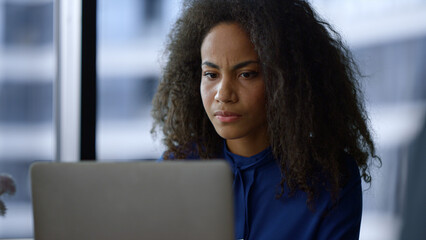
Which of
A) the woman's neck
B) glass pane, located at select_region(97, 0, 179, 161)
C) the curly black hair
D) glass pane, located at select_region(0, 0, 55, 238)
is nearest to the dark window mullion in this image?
glass pane, located at select_region(97, 0, 179, 161)

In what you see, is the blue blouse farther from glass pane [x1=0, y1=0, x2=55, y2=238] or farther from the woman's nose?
glass pane [x1=0, y1=0, x2=55, y2=238]

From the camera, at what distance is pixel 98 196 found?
598 mm

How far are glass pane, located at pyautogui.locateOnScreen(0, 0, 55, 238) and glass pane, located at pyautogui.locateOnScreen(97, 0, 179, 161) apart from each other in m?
0.26

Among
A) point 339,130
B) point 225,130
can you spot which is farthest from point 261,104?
point 339,130

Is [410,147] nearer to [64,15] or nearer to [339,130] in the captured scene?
[339,130]

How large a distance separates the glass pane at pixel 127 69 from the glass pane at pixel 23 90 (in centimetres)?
26

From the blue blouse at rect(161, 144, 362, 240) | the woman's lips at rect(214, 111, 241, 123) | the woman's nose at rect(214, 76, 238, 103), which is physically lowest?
the blue blouse at rect(161, 144, 362, 240)

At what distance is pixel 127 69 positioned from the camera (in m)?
2.09

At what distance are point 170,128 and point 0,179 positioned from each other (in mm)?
518

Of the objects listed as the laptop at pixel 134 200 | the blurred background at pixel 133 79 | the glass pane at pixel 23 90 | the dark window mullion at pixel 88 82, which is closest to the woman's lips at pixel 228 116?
the laptop at pixel 134 200

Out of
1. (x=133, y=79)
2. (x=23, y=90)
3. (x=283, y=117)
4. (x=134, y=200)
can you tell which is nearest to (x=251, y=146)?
(x=283, y=117)

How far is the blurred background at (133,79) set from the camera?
2.06 meters

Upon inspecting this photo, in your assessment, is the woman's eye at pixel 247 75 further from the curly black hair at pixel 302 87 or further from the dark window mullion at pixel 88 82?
the dark window mullion at pixel 88 82

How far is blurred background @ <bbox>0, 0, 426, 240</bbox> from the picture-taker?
2064mm
